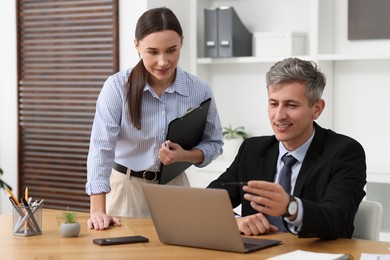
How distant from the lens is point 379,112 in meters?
4.76

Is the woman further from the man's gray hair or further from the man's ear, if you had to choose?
the man's ear

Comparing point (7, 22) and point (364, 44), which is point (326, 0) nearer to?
point (364, 44)

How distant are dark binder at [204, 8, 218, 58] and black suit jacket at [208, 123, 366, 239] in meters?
2.15

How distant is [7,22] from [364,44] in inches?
101

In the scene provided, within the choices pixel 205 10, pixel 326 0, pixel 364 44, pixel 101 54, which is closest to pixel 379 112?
pixel 364 44

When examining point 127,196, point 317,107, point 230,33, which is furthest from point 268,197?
point 230,33

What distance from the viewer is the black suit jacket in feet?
7.92

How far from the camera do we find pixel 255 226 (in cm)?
260

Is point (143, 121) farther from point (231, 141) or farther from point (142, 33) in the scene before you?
point (231, 141)

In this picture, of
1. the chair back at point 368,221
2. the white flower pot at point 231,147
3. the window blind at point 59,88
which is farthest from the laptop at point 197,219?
the window blind at point 59,88

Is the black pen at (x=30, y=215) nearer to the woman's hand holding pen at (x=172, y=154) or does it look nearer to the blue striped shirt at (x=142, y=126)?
the blue striped shirt at (x=142, y=126)

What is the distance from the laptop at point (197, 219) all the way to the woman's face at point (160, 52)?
2.21 ft

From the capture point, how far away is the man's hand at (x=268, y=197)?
225 centimetres

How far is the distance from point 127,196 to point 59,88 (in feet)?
8.09
